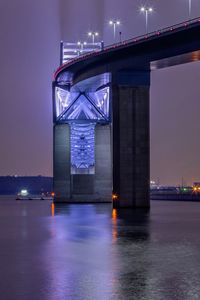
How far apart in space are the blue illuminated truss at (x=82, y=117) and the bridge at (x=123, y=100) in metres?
0.59

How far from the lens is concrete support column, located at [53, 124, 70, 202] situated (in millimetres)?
124188

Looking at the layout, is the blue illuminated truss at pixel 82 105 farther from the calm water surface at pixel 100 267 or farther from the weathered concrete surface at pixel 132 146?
the calm water surface at pixel 100 267

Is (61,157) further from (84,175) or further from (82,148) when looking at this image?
(82,148)

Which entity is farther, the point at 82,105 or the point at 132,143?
the point at 82,105

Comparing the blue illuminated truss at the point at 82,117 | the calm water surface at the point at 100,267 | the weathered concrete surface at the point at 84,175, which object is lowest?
the calm water surface at the point at 100,267

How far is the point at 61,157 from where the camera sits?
408 ft

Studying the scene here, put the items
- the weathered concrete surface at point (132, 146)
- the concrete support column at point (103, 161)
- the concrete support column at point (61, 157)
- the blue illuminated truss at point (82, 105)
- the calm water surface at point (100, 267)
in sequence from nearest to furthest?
1. the calm water surface at point (100, 267)
2. the weathered concrete surface at point (132, 146)
3. the concrete support column at point (103, 161)
4. the concrete support column at point (61, 157)
5. the blue illuminated truss at point (82, 105)

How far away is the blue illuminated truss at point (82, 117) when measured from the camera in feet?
413

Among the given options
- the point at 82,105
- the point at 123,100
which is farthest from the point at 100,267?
the point at 82,105

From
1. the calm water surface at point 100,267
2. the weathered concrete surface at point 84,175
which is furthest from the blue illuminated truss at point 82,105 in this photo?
the calm water surface at point 100,267

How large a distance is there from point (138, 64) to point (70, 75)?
Answer: 3470 cm

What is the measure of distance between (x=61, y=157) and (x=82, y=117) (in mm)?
9535

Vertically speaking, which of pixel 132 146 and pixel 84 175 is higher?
pixel 132 146

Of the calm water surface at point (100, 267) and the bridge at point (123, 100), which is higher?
the bridge at point (123, 100)
